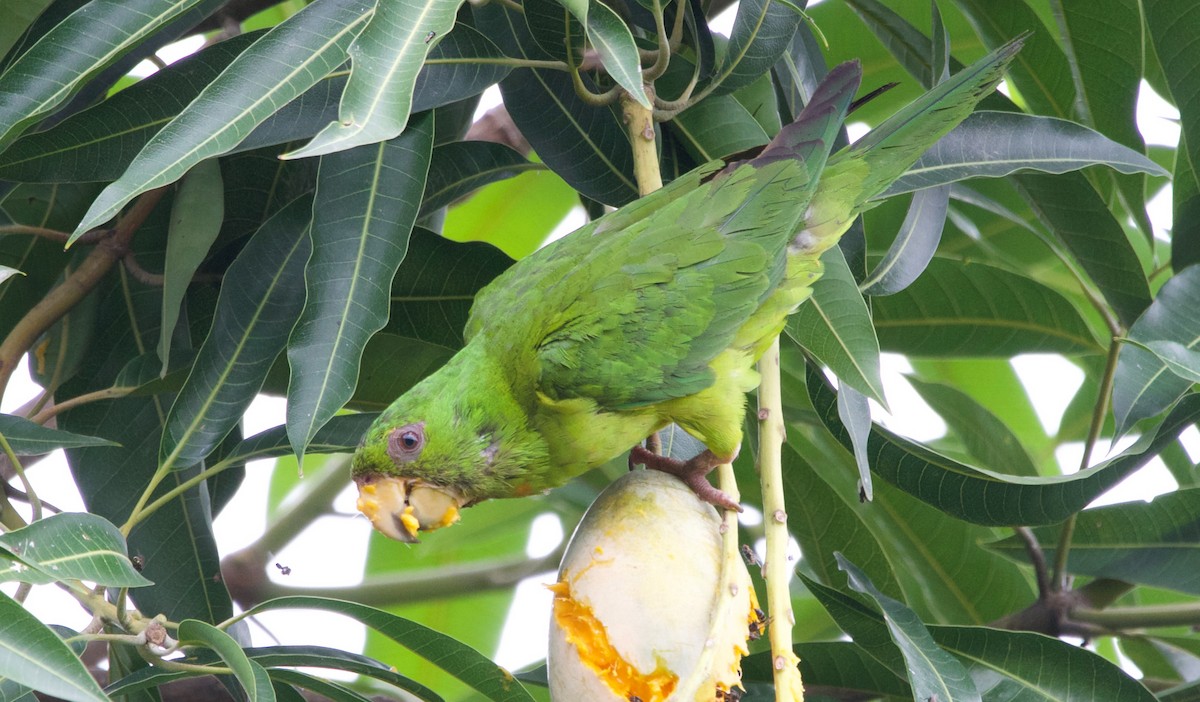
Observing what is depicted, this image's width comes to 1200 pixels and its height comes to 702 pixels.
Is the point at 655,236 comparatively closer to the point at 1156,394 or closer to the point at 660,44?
the point at 660,44

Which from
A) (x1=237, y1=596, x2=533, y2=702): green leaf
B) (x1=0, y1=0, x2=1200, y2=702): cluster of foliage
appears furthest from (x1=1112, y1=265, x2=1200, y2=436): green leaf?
(x1=237, y1=596, x2=533, y2=702): green leaf

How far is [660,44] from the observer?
6.87 feet

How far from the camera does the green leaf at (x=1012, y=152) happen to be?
2309 mm

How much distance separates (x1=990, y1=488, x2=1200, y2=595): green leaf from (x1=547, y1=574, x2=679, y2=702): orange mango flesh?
1.15m

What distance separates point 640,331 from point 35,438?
3.89 feet

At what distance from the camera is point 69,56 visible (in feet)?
6.01

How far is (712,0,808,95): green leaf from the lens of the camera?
7.41ft

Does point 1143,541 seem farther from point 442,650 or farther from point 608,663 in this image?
point 442,650

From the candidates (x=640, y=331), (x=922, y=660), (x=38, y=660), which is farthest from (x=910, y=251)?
(x=38, y=660)

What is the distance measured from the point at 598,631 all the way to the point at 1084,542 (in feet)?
4.35

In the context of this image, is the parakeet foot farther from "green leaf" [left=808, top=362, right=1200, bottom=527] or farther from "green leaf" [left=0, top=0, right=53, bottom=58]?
"green leaf" [left=0, top=0, right=53, bottom=58]

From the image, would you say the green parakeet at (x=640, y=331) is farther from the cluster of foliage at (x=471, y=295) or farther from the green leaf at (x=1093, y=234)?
the green leaf at (x=1093, y=234)

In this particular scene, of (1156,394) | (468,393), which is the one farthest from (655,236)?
(1156,394)

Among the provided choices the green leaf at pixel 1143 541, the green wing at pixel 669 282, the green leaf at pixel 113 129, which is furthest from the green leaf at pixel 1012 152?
the green leaf at pixel 113 129
